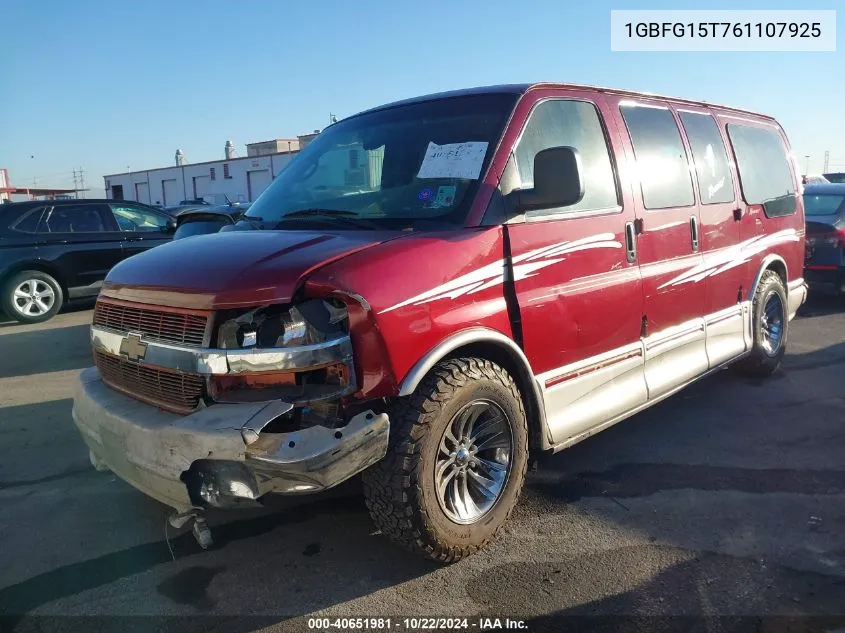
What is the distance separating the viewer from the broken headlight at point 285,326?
2662 millimetres

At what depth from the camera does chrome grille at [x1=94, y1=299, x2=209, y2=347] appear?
2723 millimetres

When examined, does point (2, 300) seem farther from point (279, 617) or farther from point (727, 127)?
point (727, 127)

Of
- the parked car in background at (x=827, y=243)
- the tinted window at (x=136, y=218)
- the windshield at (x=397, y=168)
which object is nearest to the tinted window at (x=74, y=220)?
the tinted window at (x=136, y=218)

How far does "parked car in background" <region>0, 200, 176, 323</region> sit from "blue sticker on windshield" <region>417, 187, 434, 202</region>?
6.78 metres

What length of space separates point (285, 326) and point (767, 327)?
482 cm

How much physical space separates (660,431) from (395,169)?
2.66 meters

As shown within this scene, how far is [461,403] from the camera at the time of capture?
9.56 ft

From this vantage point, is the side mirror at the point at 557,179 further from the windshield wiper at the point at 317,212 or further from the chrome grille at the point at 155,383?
the chrome grille at the point at 155,383

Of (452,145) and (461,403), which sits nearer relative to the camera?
(461,403)

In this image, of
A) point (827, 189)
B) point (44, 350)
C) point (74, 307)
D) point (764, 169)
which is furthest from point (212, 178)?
point (764, 169)

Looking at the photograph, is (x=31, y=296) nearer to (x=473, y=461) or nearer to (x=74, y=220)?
(x=74, y=220)

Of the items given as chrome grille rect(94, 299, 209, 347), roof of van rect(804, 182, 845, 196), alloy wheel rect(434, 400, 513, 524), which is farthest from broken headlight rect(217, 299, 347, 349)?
roof of van rect(804, 182, 845, 196)

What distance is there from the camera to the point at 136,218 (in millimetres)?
10562

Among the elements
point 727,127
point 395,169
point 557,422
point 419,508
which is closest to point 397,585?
point 419,508
